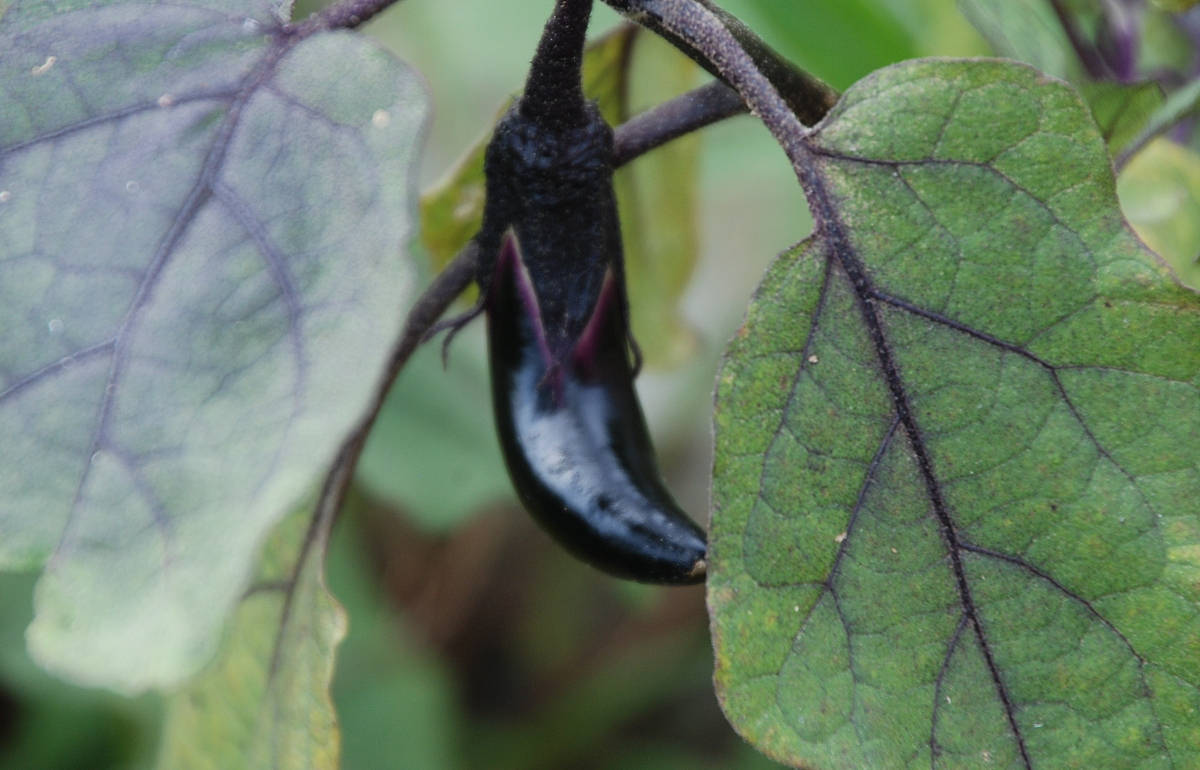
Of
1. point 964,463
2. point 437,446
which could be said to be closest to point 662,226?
point 964,463

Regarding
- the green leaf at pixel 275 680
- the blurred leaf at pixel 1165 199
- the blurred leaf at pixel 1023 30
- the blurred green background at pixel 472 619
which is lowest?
the blurred green background at pixel 472 619

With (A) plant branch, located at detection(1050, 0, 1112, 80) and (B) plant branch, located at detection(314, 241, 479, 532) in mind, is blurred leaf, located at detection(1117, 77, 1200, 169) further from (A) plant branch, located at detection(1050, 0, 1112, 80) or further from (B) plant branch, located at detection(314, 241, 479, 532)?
(B) plant branch, located at detection(314, 241, 479, 532)

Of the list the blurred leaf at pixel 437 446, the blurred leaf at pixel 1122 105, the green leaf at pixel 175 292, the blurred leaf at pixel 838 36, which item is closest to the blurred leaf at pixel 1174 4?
the blurred leaf at pixel 1122 105

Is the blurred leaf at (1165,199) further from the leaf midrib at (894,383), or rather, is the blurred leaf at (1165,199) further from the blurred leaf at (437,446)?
the blurred leaf at (437,446)

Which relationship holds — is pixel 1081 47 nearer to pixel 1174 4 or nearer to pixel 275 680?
pixel 1174 4

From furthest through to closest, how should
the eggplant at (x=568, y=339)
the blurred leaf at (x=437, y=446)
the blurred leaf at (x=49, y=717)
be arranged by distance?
the blurred leaf at (x=437, y=446)
the blurred leaf at (x=49, y=717)
the eggplant at (x=568, y=339)

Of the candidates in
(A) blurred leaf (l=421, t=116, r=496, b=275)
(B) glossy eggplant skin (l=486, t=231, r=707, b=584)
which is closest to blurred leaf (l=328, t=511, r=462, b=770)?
(A) blurred leaf (l=421, t=116, r=496, b=275)

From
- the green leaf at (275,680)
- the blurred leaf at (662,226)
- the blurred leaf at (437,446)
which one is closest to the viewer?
the green leaf at (275,680)
